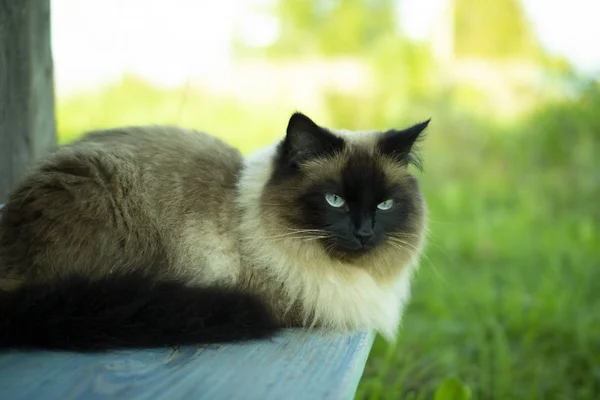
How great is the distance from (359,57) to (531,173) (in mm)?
3159

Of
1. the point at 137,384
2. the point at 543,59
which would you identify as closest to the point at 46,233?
the point at 137,384

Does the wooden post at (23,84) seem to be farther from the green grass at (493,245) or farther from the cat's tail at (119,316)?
the green grass at (493,245)

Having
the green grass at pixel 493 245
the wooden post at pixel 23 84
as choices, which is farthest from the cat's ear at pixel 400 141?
the wooden post at pixel 23 84

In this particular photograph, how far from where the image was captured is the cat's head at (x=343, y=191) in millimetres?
1991

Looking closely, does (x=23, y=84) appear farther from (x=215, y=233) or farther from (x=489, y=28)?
(x=489, y=28)

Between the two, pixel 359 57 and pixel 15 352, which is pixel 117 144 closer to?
pixel 15 352

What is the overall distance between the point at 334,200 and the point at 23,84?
1.54m

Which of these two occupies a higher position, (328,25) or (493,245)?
(328,25)

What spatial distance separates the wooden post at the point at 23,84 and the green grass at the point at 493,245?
1.39 meters

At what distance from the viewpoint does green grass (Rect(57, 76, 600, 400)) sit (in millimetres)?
3305

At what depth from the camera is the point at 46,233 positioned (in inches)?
70.9

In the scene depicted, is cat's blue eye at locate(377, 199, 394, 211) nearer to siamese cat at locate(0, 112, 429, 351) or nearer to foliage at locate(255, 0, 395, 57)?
siamese cat at locate(0, 112, 429, 351)

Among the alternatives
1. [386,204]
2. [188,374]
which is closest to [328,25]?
[386,204]

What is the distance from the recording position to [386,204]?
207cm
